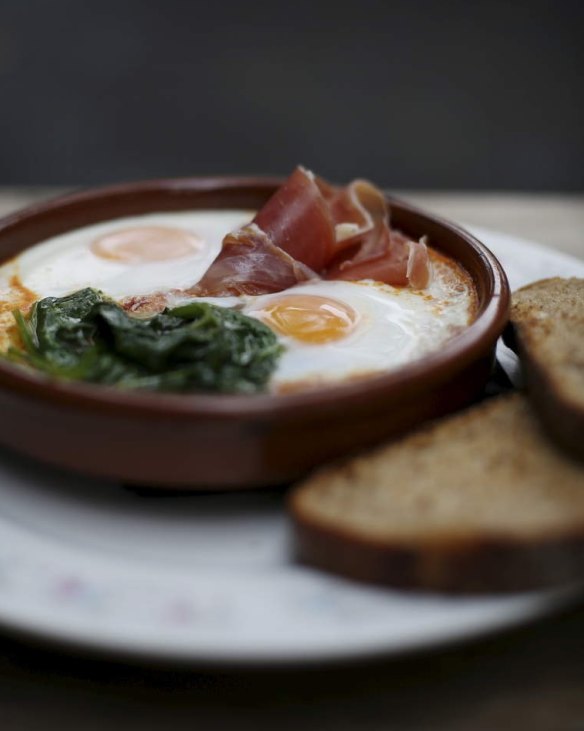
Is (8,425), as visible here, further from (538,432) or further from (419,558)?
(538,432)

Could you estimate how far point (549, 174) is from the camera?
8898 mm

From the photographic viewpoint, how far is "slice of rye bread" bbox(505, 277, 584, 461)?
8.71 feet

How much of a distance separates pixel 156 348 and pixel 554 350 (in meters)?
1.31

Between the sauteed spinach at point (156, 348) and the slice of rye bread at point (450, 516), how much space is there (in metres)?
0.52

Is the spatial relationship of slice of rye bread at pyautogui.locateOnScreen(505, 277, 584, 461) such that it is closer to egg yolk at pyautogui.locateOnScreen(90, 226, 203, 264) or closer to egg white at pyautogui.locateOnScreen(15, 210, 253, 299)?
egg white at pyautogui.locateOnScreen(15, 210, 253, 299)

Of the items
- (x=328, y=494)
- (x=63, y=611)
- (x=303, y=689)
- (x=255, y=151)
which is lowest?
(x=255, y=151)

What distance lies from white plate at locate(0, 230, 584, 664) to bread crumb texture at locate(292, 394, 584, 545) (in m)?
0.17

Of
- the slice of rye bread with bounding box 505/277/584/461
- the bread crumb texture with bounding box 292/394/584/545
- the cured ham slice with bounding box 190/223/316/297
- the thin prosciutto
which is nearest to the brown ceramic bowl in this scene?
the bread crumb texture with bounding box 292/394/584/545

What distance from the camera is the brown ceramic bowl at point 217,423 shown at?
261 centimetres

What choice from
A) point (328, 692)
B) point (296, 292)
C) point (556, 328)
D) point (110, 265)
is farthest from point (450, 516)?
point (110, 265)

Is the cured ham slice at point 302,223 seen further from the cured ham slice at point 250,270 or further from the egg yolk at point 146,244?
the egg yolk at point 146,244

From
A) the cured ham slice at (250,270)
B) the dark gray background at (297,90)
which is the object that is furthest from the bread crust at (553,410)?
the dark gray background at (297,90)

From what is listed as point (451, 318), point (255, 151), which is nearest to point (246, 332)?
point (451, 318)

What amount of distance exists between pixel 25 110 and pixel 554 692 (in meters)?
7.89
